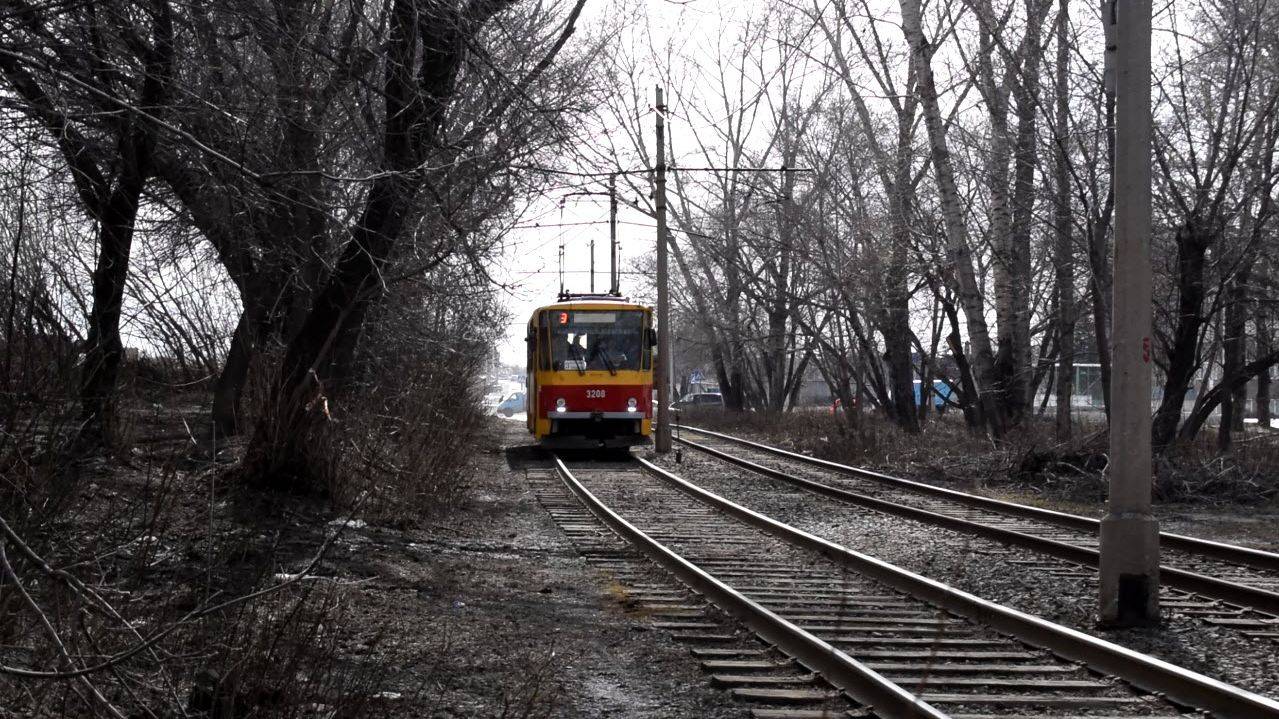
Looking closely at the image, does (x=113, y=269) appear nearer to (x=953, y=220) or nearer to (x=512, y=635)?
(x=512, y=635)

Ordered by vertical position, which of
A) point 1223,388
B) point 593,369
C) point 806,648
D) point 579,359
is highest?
point 579,359

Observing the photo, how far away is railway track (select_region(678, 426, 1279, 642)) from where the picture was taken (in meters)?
8.74

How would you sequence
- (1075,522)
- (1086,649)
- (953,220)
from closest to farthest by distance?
(1086,649), (1075,522), (953,220)

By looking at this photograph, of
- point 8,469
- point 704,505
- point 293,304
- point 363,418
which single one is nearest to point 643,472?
point 704,505

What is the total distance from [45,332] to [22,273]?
1.65ft

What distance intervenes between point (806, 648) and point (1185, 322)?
13.9m

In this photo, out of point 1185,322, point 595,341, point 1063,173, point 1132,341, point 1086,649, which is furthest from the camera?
point 595,341

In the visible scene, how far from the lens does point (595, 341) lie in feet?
82.6

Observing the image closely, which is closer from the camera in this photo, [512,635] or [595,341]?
[512,635]

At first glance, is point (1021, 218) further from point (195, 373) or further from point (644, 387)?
point (195, 373)

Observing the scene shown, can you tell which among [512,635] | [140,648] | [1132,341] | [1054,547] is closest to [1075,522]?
[1054,547]

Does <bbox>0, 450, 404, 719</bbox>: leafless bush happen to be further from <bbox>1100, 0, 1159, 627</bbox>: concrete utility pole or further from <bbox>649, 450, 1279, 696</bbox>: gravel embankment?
<bbox>1100, 0, 1159, 627</bbox>: concrete utility pole

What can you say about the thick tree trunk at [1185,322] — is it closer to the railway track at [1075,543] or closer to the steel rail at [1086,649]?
the railway track at [1075,543]

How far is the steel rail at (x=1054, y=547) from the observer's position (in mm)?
8883
